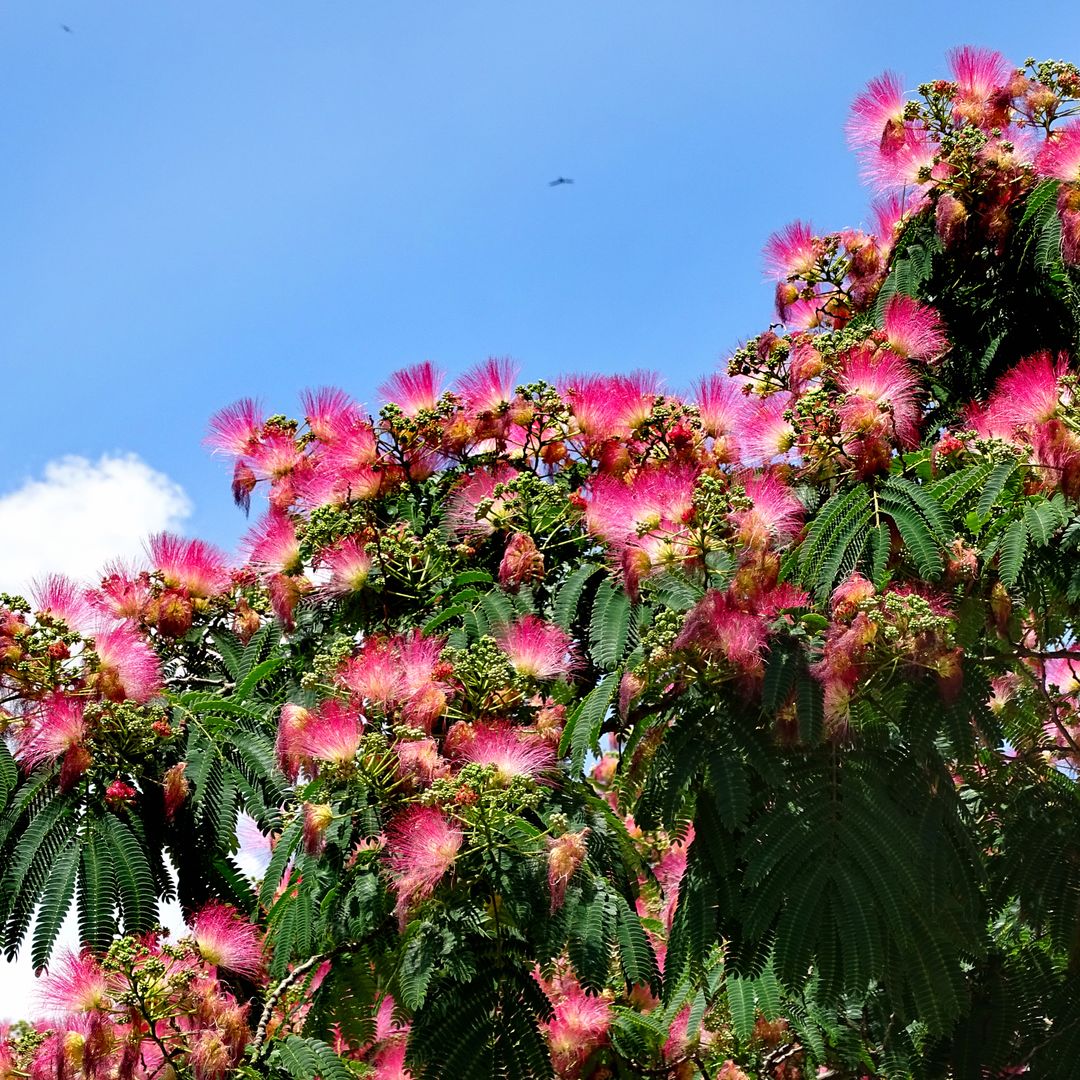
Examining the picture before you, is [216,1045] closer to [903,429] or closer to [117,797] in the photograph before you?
[117,797]

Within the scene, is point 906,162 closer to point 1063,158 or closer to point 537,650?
point 1063,158

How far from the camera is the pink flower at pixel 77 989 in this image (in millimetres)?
4660

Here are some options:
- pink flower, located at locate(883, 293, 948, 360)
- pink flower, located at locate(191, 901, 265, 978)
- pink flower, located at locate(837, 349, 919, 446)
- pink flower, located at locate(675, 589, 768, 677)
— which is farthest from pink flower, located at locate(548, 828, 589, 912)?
pink flower, located at locate(883, 293, 948, 360)

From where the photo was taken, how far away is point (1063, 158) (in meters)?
5.56

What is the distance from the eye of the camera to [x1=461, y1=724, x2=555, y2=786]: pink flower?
4281 mm

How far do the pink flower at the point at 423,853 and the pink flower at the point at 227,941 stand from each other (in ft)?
3.41

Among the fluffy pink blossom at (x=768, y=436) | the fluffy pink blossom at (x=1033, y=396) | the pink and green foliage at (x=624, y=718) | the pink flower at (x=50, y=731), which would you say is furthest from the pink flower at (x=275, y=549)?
the fluffy pink blossom at (x=1033, y=396)

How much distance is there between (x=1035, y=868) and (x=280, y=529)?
9.63ft

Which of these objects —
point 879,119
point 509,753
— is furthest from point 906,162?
point 509,753

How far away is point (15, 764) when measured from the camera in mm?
5074

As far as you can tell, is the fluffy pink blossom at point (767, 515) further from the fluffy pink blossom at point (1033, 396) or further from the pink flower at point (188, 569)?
the pink flower at point (188, 569)

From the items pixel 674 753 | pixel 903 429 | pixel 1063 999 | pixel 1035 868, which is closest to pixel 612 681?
pixel 674 753

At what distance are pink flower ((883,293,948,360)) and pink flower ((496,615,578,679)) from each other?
5.37 feet

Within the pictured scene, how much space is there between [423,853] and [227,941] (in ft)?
3.95
